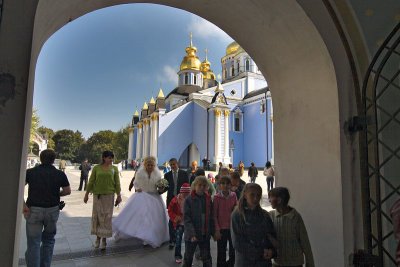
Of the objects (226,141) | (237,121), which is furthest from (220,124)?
(237,121)

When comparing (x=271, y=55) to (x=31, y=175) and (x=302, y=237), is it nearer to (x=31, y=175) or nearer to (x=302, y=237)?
(x=302, y=237)

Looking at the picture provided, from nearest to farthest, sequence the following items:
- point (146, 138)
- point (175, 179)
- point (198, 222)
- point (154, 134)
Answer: point (198, 222) → point (175, 179) → point (154, 134) → point (146, 138)

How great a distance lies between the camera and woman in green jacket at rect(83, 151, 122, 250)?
5.74 m

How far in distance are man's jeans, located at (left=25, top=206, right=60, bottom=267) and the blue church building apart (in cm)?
3282

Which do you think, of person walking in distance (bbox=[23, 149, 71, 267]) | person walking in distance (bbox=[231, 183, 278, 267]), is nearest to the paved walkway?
person walking in distance (bbox=[23, 149, 71, 267])

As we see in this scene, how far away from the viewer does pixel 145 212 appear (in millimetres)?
6137

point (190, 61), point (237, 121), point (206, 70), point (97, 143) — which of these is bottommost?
point (97, 143)

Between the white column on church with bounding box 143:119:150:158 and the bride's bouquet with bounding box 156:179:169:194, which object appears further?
the white column on church with bounding box 143:119:150:158

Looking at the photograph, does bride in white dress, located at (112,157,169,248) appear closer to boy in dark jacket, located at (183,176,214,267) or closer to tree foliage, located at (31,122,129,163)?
boy in dark jacket, located at (183,176,214,267)

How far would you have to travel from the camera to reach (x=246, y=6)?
12.9 ft

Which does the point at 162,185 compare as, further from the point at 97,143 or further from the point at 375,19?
the point at 97,143

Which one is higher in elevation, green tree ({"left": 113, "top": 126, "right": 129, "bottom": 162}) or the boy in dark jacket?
green tree ({"left": 113, "top": 126, "right": 129, "bottom": 162})

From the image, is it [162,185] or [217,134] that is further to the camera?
[217,134]

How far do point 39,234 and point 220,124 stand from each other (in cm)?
3483
